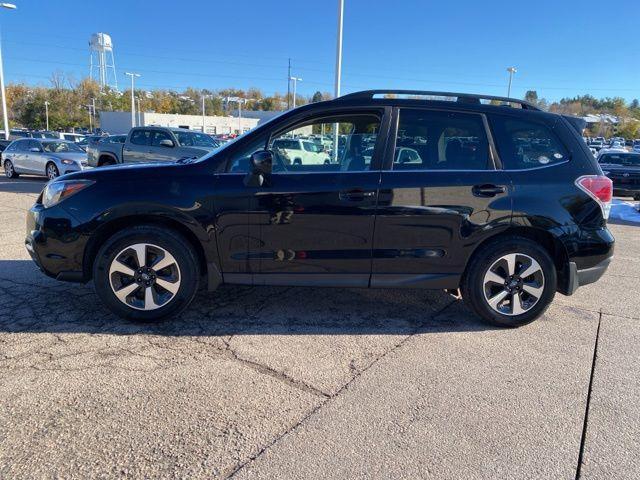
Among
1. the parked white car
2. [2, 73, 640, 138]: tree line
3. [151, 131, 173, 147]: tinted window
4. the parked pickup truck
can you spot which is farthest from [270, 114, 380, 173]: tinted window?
[2, 73, 640, 138]: tree line

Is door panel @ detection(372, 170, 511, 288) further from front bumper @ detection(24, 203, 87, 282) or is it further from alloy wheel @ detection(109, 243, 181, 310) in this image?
front bumper @ detection(24, 203, 87, 282)

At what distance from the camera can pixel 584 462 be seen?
2479 mm

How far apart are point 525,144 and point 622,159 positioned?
49.5 feet

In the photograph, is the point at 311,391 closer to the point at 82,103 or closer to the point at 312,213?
the point at 312,213

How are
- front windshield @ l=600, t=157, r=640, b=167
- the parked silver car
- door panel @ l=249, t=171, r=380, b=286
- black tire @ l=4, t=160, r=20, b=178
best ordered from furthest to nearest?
black tire @ l=4, t=160, r=20, b=178 → front windshield @ l=600, t=157, r=640, b=167 → the parked silver car → door panel @ l=249, t=171, r=380, b=286

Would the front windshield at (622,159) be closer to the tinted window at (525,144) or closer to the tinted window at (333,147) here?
the tinted window at (525,144)

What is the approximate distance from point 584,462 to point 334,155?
2684mm

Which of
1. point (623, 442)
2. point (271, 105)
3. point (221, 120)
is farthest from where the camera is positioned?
point (271, 105)

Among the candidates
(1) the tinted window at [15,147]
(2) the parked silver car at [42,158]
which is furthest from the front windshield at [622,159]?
(1) the tinted window at [15,147]

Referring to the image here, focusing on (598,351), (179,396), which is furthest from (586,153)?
(179,396)

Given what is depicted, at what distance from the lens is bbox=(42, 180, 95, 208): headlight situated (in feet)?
12.9

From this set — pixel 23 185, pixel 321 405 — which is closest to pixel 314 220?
pixel 321 405

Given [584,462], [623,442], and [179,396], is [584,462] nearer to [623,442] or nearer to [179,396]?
[623,442]

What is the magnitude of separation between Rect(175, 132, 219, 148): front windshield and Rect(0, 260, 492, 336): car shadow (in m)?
9.63
